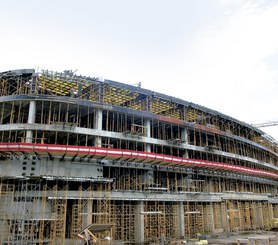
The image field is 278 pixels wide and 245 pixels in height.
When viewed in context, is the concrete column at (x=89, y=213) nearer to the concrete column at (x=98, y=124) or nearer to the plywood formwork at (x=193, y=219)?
the concrete column at (x=98, y=124)

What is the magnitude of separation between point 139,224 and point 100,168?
6655 millimetres

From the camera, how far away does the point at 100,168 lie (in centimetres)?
2761

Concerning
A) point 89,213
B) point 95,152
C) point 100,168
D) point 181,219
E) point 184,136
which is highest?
point 184,136

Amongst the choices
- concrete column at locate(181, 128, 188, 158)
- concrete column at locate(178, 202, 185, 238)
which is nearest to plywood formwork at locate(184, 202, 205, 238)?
concrete column at locate(178, 202, 185, 238)

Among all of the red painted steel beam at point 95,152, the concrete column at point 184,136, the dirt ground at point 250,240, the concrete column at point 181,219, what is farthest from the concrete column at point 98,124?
the dirt ground at point 250,240

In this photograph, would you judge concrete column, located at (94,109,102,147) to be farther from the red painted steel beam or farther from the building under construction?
the red painted steel beam

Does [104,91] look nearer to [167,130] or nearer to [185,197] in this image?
[167,130]

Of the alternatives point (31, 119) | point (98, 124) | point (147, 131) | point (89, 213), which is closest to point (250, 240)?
point (89, 213)

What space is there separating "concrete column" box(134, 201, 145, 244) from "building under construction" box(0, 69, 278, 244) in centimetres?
9

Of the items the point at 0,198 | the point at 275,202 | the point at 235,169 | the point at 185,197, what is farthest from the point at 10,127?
the point at 275,202

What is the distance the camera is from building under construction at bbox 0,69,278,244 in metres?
23.9

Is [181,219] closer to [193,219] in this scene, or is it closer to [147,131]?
[193,219]

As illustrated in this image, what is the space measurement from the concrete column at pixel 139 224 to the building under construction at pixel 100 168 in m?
0.09

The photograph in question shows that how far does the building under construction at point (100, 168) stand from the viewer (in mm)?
23859
